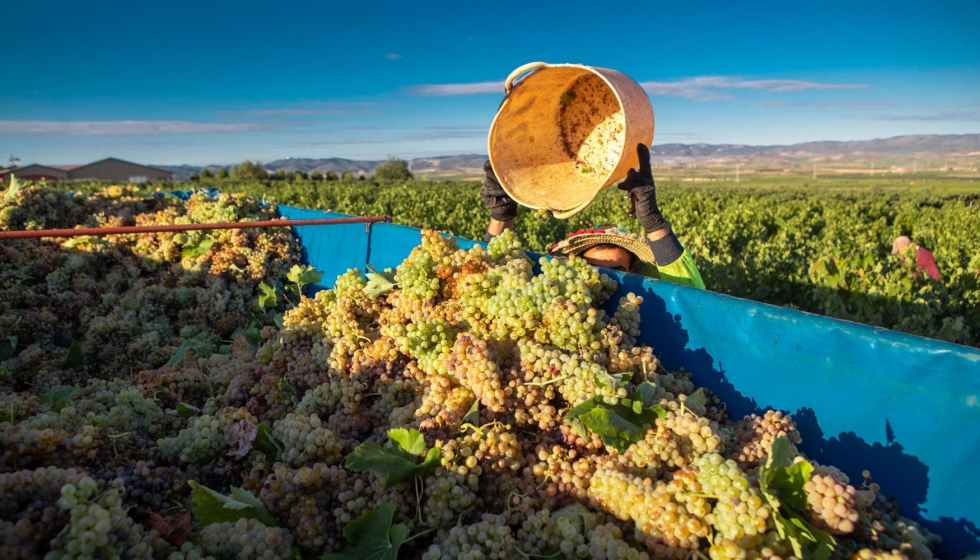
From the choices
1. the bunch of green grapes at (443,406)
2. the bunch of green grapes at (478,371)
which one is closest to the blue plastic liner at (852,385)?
the bunch of green grapes at (478,371)

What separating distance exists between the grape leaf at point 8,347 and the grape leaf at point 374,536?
357 cm

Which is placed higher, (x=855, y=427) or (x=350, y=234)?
(x=350, y=234)

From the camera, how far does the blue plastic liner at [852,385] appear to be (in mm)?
1592

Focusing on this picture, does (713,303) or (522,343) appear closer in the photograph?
(522,343)

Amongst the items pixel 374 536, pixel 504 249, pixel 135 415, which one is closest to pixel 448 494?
pixel 374 536

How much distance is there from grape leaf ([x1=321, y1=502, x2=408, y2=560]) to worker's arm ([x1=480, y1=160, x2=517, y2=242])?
2405 mm

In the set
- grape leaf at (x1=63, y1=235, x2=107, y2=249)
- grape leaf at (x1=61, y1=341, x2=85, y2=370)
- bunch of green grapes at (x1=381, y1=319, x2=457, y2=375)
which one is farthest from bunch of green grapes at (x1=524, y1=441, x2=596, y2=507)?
grape leaf at (x1=63, y1=235, x2=107, y2=249)

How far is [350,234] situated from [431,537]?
3935 mm

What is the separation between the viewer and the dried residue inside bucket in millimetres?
3236

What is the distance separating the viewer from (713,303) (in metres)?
2.24

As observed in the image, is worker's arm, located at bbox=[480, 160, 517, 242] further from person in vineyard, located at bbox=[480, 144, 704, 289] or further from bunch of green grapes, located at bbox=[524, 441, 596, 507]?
bunch of green grapes, located at bbox=[524, 441, 596, 507]

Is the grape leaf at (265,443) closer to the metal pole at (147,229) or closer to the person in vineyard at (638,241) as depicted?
the person in vineyard at (638,241)

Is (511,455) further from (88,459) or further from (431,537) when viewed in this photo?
(88,459)

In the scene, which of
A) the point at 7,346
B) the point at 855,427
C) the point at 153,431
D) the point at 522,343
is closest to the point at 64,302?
the point at 7,346
